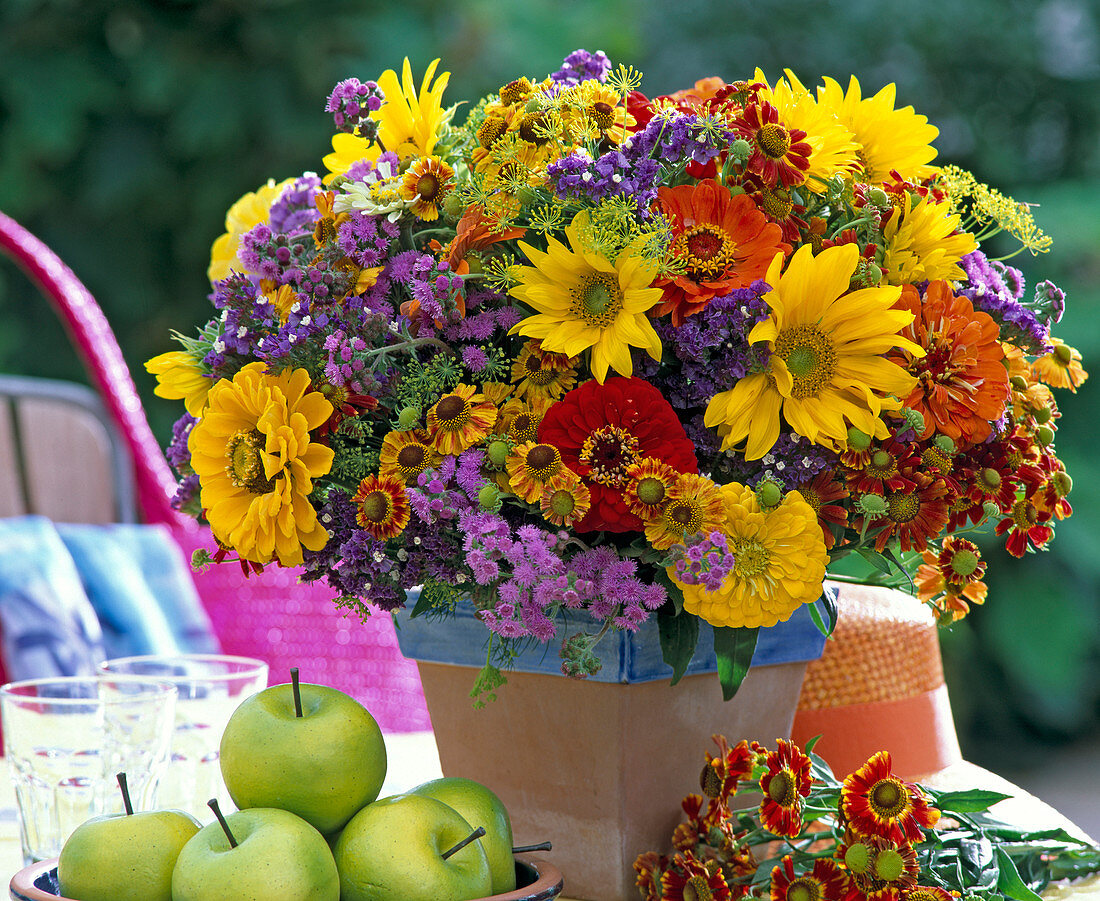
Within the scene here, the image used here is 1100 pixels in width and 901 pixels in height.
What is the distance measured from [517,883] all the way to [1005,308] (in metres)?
0.39

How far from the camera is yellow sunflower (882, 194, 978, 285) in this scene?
23.8 inches

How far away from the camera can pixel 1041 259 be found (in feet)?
10.7

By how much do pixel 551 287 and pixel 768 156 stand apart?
0.12 metres

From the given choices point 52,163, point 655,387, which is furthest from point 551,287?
point 52,163

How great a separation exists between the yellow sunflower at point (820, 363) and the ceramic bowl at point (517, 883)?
21 cm

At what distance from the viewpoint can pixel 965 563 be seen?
64 cm

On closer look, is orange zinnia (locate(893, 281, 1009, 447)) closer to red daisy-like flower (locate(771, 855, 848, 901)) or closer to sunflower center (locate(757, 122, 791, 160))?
sunflower center (locate(757, 122, 791, 160))

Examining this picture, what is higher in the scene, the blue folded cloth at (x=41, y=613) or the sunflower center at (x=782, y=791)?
the blue folded cloth at (x=41, y=613)

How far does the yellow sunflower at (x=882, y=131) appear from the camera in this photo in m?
0.65

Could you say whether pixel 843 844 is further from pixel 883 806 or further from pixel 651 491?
pixel 651 491

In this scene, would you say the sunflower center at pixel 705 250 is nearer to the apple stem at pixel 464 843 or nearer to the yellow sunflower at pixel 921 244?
the yellow sunflower at pixel 921 244

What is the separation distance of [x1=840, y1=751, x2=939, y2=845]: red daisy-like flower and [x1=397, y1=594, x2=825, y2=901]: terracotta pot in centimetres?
11

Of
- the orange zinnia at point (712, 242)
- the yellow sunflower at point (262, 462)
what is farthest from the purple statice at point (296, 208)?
the orange zinnia at point (712, 242)

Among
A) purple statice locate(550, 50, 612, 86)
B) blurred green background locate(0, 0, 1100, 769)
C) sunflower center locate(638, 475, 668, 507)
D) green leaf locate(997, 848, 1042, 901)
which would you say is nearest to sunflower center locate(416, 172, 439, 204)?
purple statice locate(550, 50, 612, 86)
